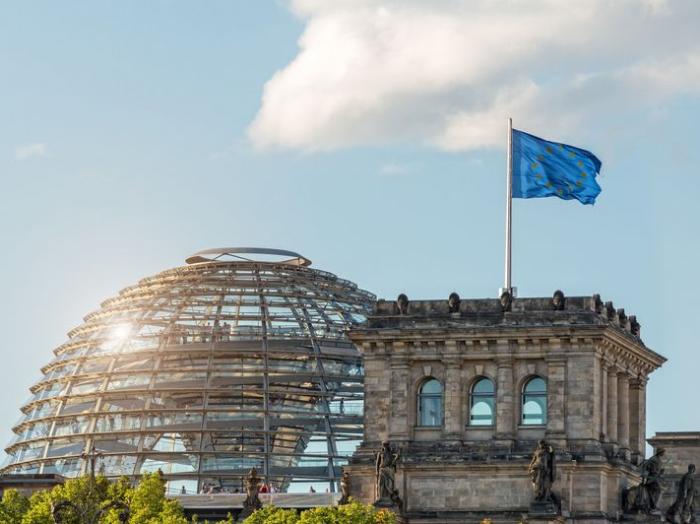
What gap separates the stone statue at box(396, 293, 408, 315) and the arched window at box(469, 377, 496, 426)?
486 cm

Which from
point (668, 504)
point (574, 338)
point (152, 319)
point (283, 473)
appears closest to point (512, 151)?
point (574, 338)

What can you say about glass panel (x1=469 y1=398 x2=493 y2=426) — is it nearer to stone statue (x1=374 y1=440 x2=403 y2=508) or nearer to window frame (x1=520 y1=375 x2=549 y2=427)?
window frame (x1=520 y1=375 x2=549 y2=427)

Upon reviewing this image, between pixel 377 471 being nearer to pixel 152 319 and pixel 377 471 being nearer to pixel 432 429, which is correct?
pixel 432 429

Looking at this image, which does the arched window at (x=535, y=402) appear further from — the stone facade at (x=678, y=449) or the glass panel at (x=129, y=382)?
the glass panel at (x=129, y=382)

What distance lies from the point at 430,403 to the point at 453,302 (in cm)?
484

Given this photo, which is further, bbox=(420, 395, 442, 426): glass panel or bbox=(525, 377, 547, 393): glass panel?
bbox=(420, 395, 442, 426): glass panel

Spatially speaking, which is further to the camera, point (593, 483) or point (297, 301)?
point (297, 301)

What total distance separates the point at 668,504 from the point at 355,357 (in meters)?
53.2

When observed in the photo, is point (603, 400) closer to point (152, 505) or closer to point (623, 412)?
point (623, 412)

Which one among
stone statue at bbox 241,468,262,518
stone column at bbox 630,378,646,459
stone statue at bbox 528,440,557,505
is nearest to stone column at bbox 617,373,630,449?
stone column at bbox 630,378,646,459

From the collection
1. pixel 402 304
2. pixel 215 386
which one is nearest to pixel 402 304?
pixel 402 304

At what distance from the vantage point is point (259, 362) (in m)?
188

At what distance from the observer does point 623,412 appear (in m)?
132

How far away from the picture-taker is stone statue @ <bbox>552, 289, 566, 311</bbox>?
127875 millimetres
